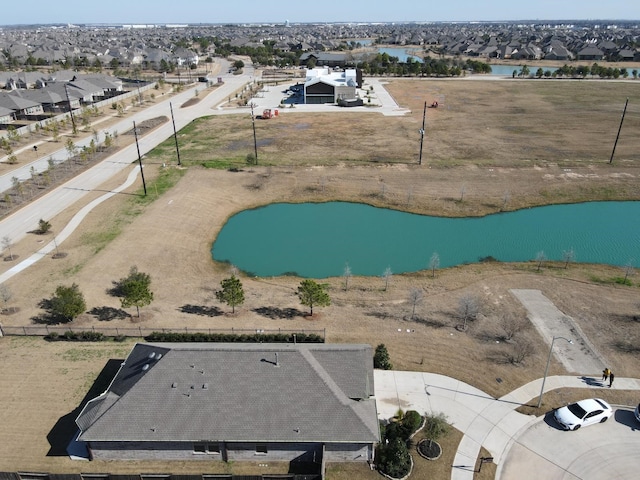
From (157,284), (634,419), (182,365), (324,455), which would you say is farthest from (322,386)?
(157,284)

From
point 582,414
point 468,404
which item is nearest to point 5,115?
point 468,404

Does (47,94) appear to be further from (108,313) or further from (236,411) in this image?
(236,411)

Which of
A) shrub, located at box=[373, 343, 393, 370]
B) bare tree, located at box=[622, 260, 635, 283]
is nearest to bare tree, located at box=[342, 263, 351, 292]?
shrub, located at box=[373, 343, 393, 370]

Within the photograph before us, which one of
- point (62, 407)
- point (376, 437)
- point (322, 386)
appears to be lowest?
point (62, 407)

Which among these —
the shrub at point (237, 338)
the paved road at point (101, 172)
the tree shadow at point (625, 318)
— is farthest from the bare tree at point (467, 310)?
the paved road at point (101, 172)

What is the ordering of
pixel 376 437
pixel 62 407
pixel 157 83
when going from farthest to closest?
pixel 157 83 < pixel 62 407 < pixel 376 437

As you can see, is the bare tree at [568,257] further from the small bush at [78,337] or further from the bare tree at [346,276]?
the small bush at [78,337]

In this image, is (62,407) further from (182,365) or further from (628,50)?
(628,50)

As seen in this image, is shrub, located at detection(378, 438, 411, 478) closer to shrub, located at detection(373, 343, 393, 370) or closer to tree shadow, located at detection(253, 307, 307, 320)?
shrub, located at detection(373, 343, 393, 370)
